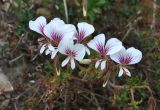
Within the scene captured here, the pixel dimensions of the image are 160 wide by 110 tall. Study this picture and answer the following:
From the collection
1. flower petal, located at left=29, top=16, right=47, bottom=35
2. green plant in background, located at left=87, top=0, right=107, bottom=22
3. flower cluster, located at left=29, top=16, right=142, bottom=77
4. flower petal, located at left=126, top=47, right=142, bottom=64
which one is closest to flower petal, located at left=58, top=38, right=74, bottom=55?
flower cluster, located at left=29, top=16, right=142, bottom=77

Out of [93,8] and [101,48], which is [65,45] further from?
[93,8]

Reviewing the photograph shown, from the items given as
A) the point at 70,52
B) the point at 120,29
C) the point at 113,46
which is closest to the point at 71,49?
the point at 70,52

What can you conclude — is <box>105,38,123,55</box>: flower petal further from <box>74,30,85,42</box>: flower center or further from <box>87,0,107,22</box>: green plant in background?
<box>87,0,107,22</box>: green plant in background

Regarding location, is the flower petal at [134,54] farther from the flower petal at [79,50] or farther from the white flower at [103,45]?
the flower petal at [79,50]

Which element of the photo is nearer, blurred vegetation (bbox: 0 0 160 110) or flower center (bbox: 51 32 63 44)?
flower center (bbox: 51 32 63 44)

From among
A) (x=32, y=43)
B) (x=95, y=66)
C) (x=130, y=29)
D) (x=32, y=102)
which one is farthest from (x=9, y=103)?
(x=130, y=29)

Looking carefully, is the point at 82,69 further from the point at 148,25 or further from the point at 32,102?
the point at 148,25

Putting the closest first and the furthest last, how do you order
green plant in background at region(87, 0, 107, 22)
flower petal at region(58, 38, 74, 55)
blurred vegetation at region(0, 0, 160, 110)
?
flower petal at region(58, 38, 74, 55) → blurred vegetation at region(0, 0, 160, 110) → green plant in background at region(87, 0, 107, 22)

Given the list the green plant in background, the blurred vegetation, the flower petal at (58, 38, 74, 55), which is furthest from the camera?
the green plant in background
